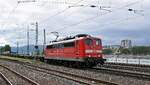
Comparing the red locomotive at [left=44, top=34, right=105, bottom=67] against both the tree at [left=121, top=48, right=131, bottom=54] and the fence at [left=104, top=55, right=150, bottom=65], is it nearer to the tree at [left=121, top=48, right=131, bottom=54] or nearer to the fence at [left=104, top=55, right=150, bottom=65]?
the fence at [left=104, top=55, right=150, bottom=65]

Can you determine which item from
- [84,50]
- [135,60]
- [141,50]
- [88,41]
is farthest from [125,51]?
[84,50]

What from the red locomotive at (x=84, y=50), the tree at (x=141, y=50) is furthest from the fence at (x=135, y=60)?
the red locomotive at (x=84, y=50)

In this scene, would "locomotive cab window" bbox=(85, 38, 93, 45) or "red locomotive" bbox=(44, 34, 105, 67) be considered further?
"locomotive cab window" bbox=(85, 38, 93, 45)

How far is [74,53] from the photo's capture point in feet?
120

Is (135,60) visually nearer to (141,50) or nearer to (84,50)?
(84,50)

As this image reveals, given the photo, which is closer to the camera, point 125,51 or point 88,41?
point 88,41

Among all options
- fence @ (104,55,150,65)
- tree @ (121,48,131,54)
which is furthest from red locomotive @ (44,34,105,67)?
tree @ (121,48,131,54)

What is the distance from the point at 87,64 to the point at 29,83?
13.5 m

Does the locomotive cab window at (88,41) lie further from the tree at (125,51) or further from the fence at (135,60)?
the tree at (125,51)

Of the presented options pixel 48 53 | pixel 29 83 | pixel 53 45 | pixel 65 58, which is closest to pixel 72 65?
pixel 65 58

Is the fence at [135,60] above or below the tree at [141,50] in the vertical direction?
below

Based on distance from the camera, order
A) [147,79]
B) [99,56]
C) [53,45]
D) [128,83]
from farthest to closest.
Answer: [53,45] → [99,56] → [147,79] → [128,83]

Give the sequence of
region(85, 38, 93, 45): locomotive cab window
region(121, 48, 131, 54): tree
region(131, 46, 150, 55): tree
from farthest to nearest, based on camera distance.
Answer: region(121, 48, 131, 54): tree, region(131, 46, 150, 55): tree, region(85, 38, 93, 45): locomotive cab window

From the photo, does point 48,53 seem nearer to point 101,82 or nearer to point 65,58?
point 65,58
